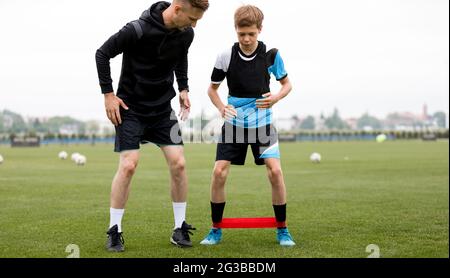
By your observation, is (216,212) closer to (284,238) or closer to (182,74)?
(284,238)

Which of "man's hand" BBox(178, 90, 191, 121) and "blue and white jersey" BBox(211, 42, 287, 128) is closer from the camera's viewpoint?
"blue and white jersey" BBox(211, 42, 287, 128)

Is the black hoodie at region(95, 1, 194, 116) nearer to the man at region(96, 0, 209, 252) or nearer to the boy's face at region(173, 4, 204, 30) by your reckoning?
the man at region(96, 0, 209, 252)

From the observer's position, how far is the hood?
6504 mm

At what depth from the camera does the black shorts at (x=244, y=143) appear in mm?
6957

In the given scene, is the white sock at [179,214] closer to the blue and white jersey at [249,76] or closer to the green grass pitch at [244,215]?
the green grass pitch at [244,215]

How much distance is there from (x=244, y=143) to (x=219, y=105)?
0.48 m

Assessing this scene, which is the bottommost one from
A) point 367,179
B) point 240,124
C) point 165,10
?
point 367,179

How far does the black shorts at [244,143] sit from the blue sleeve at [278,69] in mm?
544

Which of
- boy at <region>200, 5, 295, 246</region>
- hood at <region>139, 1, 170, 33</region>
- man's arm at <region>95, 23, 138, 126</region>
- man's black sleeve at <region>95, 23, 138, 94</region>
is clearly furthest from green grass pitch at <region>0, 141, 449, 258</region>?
hood at <region>139, 1, 170, 33</region>

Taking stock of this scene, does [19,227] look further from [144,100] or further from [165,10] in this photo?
[165,10]

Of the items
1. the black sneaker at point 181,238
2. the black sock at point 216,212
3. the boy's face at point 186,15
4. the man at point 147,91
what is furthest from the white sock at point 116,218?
the boy's face at point 186,15

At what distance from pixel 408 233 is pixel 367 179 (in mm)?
8828
